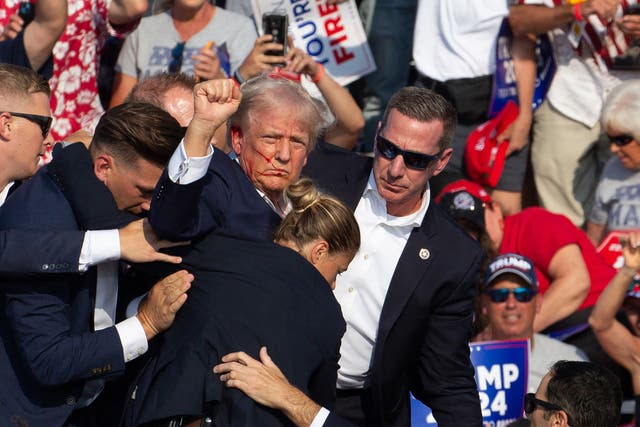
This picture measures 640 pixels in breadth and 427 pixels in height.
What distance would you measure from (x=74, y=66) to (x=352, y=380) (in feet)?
8.94

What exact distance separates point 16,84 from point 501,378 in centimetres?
284

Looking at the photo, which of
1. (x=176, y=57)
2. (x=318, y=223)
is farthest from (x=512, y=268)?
(x=318, y=223)

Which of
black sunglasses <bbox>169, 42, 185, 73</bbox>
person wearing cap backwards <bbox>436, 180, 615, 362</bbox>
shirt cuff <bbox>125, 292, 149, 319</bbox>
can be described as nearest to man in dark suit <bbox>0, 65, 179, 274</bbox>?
shirt cuff <bbox>125, 292, 149, 319</bbox>

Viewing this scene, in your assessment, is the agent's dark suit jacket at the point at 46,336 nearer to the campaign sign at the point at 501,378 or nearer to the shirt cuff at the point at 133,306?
the shirt cuff at the point at 133,306

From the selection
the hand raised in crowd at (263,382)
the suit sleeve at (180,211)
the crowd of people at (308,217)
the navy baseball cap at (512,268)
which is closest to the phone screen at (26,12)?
the crowd of people at (308,217)

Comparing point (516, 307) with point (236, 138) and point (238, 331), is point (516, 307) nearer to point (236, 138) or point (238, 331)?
point (236, 138)

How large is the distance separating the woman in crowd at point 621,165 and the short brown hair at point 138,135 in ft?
11.7

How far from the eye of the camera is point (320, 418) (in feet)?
13.5

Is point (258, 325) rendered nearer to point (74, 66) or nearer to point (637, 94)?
point (74, 66)

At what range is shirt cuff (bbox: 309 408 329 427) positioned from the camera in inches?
161

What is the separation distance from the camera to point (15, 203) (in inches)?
169

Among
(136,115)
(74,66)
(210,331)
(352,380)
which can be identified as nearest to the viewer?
(210,331)

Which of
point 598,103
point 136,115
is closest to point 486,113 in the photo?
point 598,103

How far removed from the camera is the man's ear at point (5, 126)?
4.50 m
